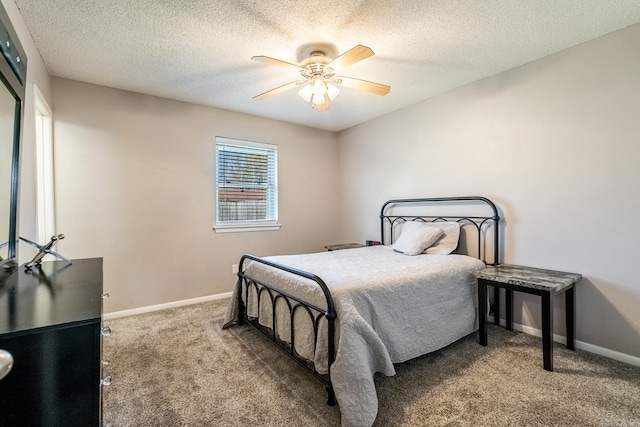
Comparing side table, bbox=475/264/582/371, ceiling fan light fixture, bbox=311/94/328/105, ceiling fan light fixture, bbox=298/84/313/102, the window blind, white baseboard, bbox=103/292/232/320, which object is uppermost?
ceiling fan light fixture, bbox=298/84/313/102

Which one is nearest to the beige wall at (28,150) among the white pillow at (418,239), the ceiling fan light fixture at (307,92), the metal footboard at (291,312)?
the metal footboard at (291,312)

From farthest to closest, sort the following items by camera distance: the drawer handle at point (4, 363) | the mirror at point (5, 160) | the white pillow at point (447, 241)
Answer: the white pillow at point (447, 241) < the mirror at point (5, 160) < the drawer handle at point (4, 363)

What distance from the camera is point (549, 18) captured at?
79.8 inches

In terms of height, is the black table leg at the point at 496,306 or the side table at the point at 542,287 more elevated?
the side table at the point at 542,287

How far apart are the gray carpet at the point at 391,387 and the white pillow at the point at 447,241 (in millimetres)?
829

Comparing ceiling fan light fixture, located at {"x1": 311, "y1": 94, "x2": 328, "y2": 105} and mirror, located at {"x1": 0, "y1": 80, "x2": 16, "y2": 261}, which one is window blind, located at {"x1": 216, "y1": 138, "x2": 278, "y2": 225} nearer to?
ceiling fan light fixture, located at {"x1": 311, "y1": 94, "x2": 328, "y2": 105}

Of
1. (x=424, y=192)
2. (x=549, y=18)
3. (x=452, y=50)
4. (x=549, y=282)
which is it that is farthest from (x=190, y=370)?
(x=549, y=18)

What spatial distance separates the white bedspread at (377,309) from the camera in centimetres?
154

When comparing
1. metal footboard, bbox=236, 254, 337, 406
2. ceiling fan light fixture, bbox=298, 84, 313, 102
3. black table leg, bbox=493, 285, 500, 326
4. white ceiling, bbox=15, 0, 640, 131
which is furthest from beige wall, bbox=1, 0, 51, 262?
black table leg, bbox=493, 285, 500, 326

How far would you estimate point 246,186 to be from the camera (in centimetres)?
404

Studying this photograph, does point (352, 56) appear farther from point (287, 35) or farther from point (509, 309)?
point (509, 309)

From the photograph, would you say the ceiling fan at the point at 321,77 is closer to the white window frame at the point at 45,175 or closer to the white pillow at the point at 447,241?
the white pillow at the point at 447,241

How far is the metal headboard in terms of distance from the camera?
286cm

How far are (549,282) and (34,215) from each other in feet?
12.3
